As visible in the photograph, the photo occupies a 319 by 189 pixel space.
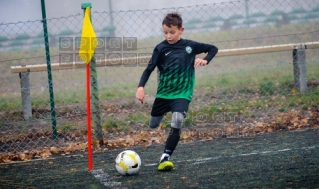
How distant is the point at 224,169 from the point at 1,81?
7716 mm

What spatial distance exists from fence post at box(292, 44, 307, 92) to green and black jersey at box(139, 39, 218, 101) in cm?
397

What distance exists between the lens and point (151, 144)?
721 cm

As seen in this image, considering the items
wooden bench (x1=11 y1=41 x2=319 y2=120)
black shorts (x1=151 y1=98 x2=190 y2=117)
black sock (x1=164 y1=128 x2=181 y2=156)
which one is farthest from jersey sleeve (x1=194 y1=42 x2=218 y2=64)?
wooden bench (x1=11 y1=41 x2=319 y2=120)

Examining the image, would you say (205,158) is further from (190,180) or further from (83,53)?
(83,53)

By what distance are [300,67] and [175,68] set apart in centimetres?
430

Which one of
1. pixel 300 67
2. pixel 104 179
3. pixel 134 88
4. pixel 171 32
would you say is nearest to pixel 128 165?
pixel 104 179

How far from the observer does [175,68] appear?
18.4ft

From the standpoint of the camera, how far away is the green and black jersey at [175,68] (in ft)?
18.4

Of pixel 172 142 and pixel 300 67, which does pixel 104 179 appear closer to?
pixel 172 142

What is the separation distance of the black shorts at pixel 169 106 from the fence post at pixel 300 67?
4.23m

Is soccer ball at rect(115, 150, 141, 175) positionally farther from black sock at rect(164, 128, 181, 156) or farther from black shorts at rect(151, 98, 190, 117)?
black shorts at rect(151, 98, 190, 117)

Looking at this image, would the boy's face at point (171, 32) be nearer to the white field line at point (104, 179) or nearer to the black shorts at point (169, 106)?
the black shorts at point (169, 106)

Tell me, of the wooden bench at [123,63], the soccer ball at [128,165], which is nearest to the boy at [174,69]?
the soccer ball at [128,165]

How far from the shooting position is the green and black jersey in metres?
5.59
